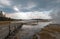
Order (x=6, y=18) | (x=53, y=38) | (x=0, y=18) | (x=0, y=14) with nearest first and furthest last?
1. (x=53, y=38)
2. (x=0, y=18)
3. (x=0, y=14)
4. (x=6, y=18)

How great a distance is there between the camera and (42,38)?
10297mm

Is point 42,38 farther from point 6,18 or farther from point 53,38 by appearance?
point 6,18

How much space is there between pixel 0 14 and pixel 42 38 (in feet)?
260

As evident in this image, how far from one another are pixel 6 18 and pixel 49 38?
84.9 meters

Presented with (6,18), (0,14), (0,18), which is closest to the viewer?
(0,18)

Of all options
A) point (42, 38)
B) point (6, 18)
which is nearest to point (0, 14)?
point (6, 18)

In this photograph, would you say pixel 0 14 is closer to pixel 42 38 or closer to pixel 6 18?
pixel 6 18

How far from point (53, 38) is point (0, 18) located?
73013 mm

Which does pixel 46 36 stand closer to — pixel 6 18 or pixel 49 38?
pixel 49 38

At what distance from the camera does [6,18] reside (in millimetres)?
92750

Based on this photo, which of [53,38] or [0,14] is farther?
[0,14]

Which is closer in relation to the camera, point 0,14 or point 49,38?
point 49,38

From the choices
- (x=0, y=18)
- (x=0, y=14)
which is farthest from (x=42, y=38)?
(x=0, y=14)

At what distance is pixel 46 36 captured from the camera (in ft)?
33.0
